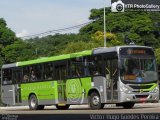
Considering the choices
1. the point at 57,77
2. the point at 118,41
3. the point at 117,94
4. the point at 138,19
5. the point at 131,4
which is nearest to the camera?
the point at 117,94

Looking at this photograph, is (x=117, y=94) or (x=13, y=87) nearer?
(x=117, y=94)

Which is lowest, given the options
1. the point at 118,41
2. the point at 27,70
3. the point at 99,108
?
the point at 99,108

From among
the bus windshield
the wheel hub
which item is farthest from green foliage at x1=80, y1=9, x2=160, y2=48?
the bus windshield

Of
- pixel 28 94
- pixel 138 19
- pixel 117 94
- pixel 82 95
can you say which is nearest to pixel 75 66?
pixel 82 95

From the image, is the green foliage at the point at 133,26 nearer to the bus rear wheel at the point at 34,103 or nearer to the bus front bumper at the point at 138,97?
the bus rear wheel at the point at 34,103

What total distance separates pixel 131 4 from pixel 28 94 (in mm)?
23977

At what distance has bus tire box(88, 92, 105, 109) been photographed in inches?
975

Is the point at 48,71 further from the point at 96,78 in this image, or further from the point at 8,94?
the point at 8,94

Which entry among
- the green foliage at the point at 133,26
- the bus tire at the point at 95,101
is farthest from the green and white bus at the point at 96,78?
the green foliage at the point at 133,26

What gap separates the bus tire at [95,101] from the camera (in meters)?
24.8

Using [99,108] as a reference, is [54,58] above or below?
above

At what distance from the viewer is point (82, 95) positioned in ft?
86.2

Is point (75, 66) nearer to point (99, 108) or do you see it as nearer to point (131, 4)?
point (99, 108)

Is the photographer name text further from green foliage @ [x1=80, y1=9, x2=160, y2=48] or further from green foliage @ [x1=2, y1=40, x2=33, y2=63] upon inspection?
green foliage @ [x1=2, y1=40, x2=33, y2=63]
